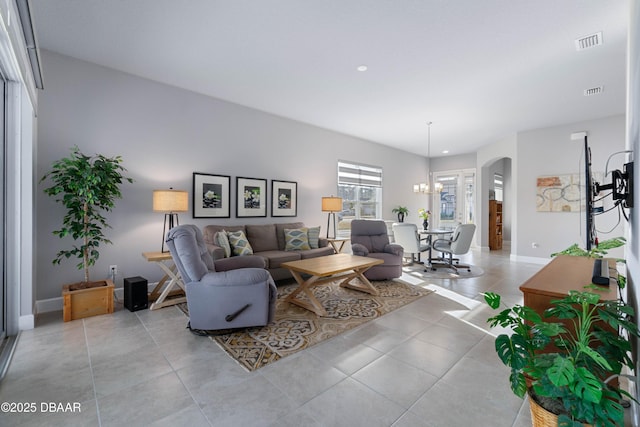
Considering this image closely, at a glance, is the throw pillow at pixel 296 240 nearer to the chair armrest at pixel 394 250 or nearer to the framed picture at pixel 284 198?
the framed picture at pixel 284 198

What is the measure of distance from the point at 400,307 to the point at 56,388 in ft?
9.95

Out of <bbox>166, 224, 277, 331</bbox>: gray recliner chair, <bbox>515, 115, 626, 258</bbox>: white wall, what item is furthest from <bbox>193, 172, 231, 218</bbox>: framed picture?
<bbox>515, 115, 626, 258</bbox>: white wall

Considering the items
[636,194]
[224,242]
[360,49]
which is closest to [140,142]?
[224,242]

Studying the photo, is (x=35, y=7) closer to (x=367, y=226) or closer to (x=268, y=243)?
(x=268, y=243)

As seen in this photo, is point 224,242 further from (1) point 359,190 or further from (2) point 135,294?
(1) point 359,190

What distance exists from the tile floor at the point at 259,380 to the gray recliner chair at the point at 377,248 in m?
1.56

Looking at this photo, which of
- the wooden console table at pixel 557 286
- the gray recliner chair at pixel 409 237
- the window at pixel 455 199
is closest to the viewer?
the wooden console table at pixel 557 286

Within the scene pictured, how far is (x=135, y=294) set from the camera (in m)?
3.21

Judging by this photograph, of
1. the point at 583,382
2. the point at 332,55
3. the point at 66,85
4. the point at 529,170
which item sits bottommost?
the point at 583,382

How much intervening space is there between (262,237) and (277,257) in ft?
→ 1.99

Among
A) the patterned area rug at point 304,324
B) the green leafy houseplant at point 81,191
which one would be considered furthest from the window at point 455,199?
the green leafy houseplant at point 81,191

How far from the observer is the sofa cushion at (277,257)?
4.13m

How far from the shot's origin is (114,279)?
361cm

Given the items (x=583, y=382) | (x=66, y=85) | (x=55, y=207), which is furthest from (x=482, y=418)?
(x=66, y=85)
